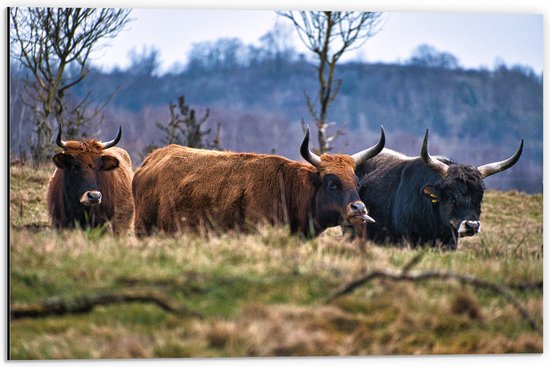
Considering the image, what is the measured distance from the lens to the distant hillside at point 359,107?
912cm

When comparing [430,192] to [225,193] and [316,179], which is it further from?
[225,193]

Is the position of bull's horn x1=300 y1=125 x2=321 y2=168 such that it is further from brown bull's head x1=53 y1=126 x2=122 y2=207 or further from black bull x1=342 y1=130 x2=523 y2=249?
brown bull's head x1=53 y1=126 x2=122 y2=207

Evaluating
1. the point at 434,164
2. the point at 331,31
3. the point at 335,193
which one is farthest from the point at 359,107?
the point at 335,193

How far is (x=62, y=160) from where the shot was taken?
29.3 feet

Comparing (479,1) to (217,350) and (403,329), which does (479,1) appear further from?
(217,350)

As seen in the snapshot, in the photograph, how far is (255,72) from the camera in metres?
10.6

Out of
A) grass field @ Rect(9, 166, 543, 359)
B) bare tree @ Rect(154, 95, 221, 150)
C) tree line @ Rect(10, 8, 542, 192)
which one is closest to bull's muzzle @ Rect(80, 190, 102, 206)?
tree line @ Rect(10, 8, 542, 192)

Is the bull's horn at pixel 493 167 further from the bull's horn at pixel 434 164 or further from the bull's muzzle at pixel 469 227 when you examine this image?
the bull's muzzle at pixel 469 227

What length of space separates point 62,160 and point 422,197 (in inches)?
133

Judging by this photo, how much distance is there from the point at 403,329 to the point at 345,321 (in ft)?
1.40

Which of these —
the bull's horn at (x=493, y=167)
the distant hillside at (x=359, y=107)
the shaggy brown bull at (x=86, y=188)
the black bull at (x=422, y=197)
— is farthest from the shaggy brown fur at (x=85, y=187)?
the bull's horn at (x=493, y=167)

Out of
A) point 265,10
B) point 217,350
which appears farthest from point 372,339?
point 265,10

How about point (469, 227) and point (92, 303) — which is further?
point (469, 227)

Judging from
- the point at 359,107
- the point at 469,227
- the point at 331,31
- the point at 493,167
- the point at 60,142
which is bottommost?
the point at 469,227
